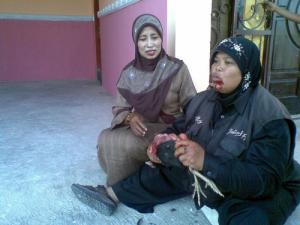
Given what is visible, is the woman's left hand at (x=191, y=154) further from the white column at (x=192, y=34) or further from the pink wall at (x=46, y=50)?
the pink wall at (x=46, y=50)

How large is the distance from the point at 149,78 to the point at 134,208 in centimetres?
85

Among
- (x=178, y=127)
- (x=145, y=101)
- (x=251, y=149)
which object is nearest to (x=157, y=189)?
(x=178, y=127)

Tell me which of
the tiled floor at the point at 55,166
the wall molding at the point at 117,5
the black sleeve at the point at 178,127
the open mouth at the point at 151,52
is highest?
the wall molding at the point at 117,5

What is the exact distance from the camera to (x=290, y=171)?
1.44 m

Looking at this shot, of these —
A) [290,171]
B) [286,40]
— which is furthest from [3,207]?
[286,40]

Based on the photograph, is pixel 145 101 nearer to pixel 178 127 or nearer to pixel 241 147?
pixel 178 127

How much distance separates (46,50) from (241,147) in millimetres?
6125

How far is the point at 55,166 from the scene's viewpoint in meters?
2.41

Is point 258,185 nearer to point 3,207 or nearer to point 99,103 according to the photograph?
point 3,207

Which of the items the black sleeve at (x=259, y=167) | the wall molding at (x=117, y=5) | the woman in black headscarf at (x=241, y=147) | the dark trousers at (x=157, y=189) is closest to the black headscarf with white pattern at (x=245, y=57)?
the woman in black headscarf at (x=241, y=147)

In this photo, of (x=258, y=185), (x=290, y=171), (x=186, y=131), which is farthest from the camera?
(x=186, y=131)

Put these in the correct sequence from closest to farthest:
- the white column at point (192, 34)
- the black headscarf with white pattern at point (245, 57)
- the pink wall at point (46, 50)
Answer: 1. the black headscarf with white pattern at point (245, 57)
2. the white column at point (192, 34)
3. the pink wall at point (46, 50)

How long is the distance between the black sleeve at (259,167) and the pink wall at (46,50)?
237 inches

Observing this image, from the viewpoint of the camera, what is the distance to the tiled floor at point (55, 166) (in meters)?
1.73
